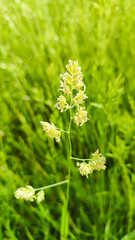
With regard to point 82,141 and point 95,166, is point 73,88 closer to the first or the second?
point 95,166

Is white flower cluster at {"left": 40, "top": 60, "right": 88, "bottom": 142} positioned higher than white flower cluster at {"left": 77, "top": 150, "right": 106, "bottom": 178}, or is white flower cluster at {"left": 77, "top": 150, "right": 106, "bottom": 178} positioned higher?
white flower cluster at {"left": 40, "top": 60, "right": 88, "bottom": 142}

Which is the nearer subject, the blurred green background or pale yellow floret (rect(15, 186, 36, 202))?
pale yellow floret (rect(15, 186, 36, 202))

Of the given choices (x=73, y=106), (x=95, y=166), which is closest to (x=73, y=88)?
(x=73, y=106)

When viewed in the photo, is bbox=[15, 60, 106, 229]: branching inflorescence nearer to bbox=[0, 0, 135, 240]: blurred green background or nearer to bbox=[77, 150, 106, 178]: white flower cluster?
bbox=[77, 150, 106, 178]: white flower cluster

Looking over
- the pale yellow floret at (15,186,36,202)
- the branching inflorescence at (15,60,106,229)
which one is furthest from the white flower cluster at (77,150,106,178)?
the pale yellow floret at (15,186,36,202)

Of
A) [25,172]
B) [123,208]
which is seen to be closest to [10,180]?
[25,172]

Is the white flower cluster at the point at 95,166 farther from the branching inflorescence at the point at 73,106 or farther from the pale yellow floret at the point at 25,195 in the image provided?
the pale yellow floret at the point at 25,195

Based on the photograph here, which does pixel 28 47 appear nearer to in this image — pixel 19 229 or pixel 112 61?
pixel 112 61

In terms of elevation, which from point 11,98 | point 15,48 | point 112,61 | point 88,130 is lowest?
point 88,130

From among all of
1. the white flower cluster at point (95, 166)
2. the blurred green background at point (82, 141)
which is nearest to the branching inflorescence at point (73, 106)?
the white flower cluster at point (95, 166)
